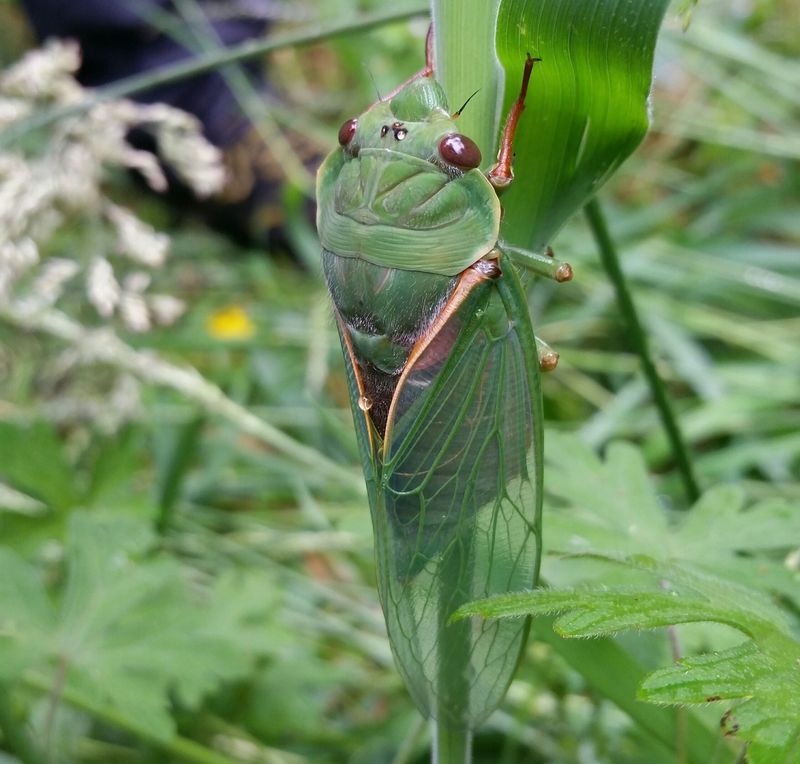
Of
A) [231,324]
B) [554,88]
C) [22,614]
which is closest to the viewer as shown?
[554,88]

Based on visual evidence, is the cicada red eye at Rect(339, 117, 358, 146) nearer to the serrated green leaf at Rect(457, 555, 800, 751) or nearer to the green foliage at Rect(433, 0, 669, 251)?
the green foliage at Rect(433, 0, 669, 251)

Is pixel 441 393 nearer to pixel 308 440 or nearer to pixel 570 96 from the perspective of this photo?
pixel 570 96

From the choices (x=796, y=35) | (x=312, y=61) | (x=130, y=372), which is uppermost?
(x=312, y=61)

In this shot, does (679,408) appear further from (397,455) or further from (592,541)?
(397,455)

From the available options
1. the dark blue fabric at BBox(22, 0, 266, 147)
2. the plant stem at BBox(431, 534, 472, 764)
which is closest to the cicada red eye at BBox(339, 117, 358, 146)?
the plant stem at BBox(431, 534, 472, 764)

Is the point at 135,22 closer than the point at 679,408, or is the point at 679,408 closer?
the point at 679,408

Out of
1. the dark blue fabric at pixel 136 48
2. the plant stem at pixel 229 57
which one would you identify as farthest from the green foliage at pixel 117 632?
the dark blue fabric at pixel 136 48

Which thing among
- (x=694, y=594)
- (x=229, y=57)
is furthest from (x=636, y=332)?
(x=229, y=57)

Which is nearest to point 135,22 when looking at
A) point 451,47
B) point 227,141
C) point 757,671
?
point 227,141
